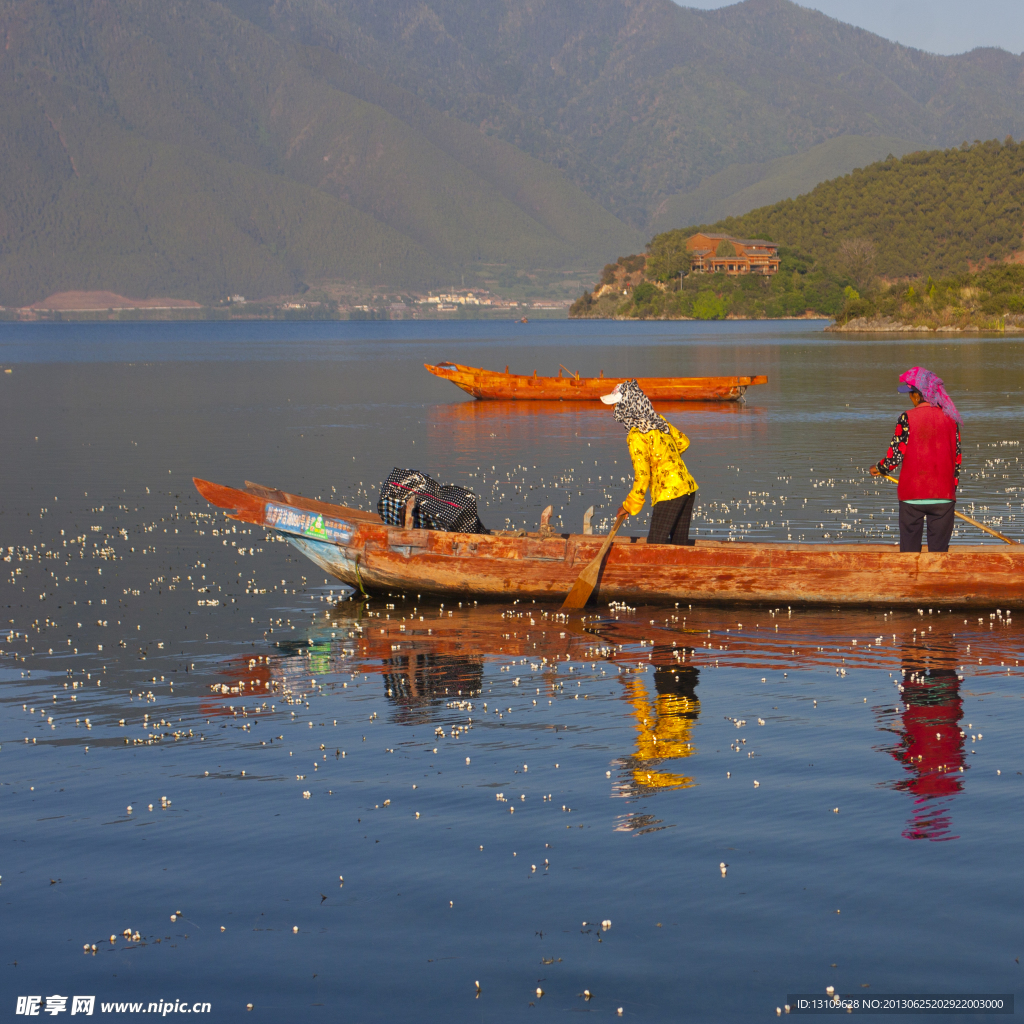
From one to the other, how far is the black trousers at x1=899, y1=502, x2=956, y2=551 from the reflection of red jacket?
2952 mm

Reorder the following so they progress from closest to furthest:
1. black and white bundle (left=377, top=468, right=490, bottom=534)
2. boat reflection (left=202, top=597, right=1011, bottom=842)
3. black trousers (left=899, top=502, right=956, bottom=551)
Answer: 1. boat reflection (left=202, top=597, right=1011, bottom=842)
2. black trousers (left=899, top=502, right=956, bottom=551)
3. black and white bundle (left=377, top=468, right=490, bottom=534)

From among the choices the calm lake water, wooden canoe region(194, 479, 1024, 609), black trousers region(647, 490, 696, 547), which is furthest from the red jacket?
black trousers region(647, 490, 696, 547)

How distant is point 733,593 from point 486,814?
7.49 meters

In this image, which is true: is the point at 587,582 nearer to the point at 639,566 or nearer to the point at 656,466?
the point at 639,566

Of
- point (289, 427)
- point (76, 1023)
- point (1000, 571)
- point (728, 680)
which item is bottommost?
point (76, 1023)

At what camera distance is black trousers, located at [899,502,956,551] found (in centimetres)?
1595

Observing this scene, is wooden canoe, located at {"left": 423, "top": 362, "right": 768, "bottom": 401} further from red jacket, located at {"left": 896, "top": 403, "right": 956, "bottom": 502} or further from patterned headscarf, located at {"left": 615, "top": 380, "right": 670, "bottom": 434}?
patterned headscarf, located at {"left": 615, "top": 380, "right": 670, "bottom": 434}

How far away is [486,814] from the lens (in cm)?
956

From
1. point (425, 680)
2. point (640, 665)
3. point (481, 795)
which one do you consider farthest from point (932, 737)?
point (425, 680)

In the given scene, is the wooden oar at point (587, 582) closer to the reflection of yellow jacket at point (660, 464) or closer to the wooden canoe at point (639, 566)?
the wooden canoe at point (639, 566)

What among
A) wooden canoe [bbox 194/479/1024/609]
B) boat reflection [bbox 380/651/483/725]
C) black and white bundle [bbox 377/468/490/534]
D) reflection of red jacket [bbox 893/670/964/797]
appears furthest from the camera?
black and white bundle [bbox 377/468/490/534]

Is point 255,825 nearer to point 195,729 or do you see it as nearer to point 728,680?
point 195,729

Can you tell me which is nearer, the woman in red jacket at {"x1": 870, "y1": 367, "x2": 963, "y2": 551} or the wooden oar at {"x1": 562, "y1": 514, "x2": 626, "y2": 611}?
the woman in red jacket at {"x1": 870, "y1": 367, "x2": 963, "y2": 551}

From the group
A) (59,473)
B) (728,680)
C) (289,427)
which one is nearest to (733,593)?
(728,680)
